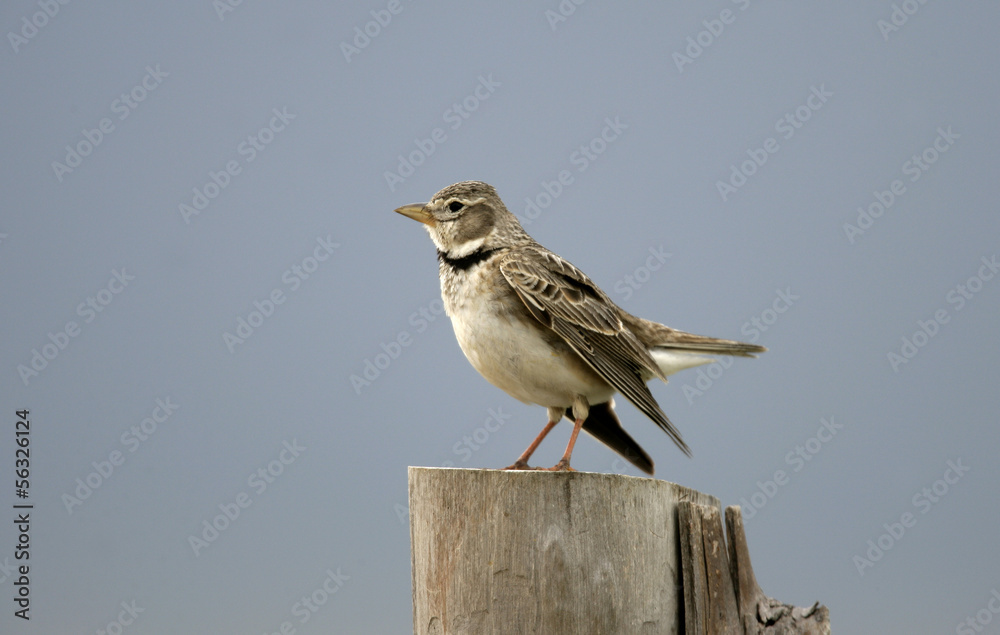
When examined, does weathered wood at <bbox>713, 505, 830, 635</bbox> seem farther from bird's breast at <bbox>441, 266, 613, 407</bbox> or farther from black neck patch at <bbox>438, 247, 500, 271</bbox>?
black neck patch at <bbox>438, 247, 500, 271</bbox>

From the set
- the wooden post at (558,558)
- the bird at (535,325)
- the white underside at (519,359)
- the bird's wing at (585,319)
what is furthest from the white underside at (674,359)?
the wooden post at (558,558)

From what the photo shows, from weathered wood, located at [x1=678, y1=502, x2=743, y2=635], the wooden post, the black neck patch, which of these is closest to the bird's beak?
the black neck patch

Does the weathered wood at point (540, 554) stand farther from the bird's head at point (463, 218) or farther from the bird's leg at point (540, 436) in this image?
the bird's head at point (463, 218)

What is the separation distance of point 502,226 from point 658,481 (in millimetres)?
2357

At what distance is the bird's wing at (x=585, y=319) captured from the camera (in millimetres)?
4992

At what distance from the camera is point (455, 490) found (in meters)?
3.71

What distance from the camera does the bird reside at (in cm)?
499

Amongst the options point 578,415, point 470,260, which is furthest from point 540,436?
point 470,260

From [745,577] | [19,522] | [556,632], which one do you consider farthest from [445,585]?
[19,522]

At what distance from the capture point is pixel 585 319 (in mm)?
5207

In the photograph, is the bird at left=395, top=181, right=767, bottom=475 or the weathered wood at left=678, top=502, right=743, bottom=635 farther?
the bird at left=395, top=181, right=767, bottom=475

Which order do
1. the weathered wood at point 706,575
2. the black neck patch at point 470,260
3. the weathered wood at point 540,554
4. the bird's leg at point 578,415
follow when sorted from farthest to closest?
the black neck patch at point 470,260 < the bird's leg at point 578,415 < the weathered wood at point 706,575 < the weathered wood at point 540,554

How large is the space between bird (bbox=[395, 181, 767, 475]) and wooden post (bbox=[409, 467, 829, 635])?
34.8 inches

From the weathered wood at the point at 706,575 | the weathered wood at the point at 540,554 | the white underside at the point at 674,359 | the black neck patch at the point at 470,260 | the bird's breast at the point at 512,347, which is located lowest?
the weathered wood at the point at 540,554
